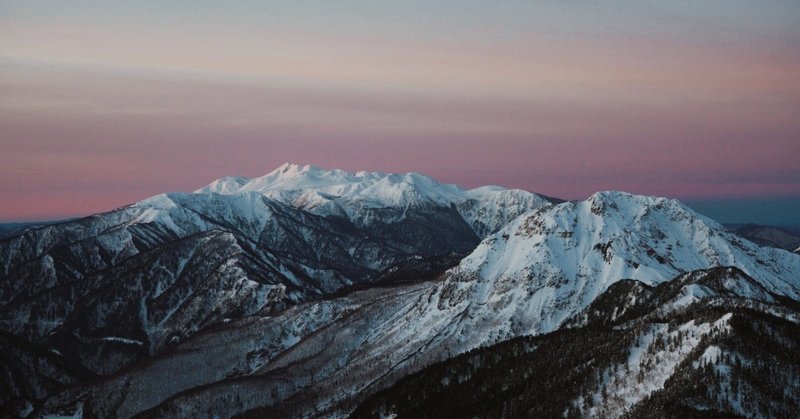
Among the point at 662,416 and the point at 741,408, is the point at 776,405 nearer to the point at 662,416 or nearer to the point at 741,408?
the point at 741,408

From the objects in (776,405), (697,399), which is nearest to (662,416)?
(697,399)

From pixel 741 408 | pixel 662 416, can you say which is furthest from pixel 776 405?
pixel 662 416

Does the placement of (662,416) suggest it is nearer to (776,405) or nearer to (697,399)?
(697,399)
